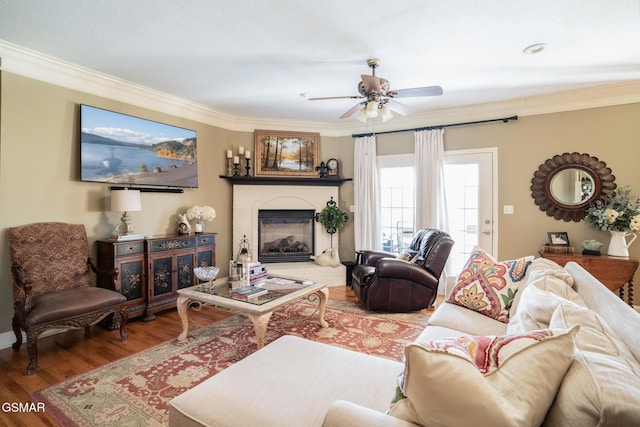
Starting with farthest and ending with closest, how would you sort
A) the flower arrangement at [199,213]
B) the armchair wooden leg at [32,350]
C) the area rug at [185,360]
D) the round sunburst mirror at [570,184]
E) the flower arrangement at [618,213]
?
the flower arrangement at [199,213] < the round sunburst mirror at [570,184] < the flower arrangement at [618,213] < the armchair wooden leg at [32,350] < the area rug at [185,360]

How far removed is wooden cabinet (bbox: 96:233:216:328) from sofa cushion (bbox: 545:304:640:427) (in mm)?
3615

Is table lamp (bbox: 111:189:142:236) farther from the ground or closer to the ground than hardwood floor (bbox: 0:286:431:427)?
farther from the ground

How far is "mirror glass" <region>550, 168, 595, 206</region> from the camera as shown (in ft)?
12.4

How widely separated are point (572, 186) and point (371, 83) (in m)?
3.09

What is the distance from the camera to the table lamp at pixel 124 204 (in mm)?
3301

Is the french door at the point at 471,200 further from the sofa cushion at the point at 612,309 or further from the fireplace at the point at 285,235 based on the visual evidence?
the sofa cushion at the point at 612,309

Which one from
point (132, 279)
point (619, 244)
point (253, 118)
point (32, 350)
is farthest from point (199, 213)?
point (619, 244)

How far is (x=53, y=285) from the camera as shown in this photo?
286cm

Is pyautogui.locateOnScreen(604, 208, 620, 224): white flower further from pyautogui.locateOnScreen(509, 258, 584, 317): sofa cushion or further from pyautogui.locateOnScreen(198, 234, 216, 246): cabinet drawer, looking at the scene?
pyautogui.locateOnScreen(198, 234, 216, 246): cabinet drawer

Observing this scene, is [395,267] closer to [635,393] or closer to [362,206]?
[362,206]

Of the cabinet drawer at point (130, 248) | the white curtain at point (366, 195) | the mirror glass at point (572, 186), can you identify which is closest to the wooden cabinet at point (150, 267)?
the cabinet drawer at point (130, 248)

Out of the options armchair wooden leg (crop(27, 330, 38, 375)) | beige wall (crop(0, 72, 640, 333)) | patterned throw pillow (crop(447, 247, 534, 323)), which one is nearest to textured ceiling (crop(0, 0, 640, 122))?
beige wall (crop(0, 72, 640, 333))

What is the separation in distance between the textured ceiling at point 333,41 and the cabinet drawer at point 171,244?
6.19 ft

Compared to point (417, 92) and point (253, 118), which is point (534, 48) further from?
point (253, 118)
